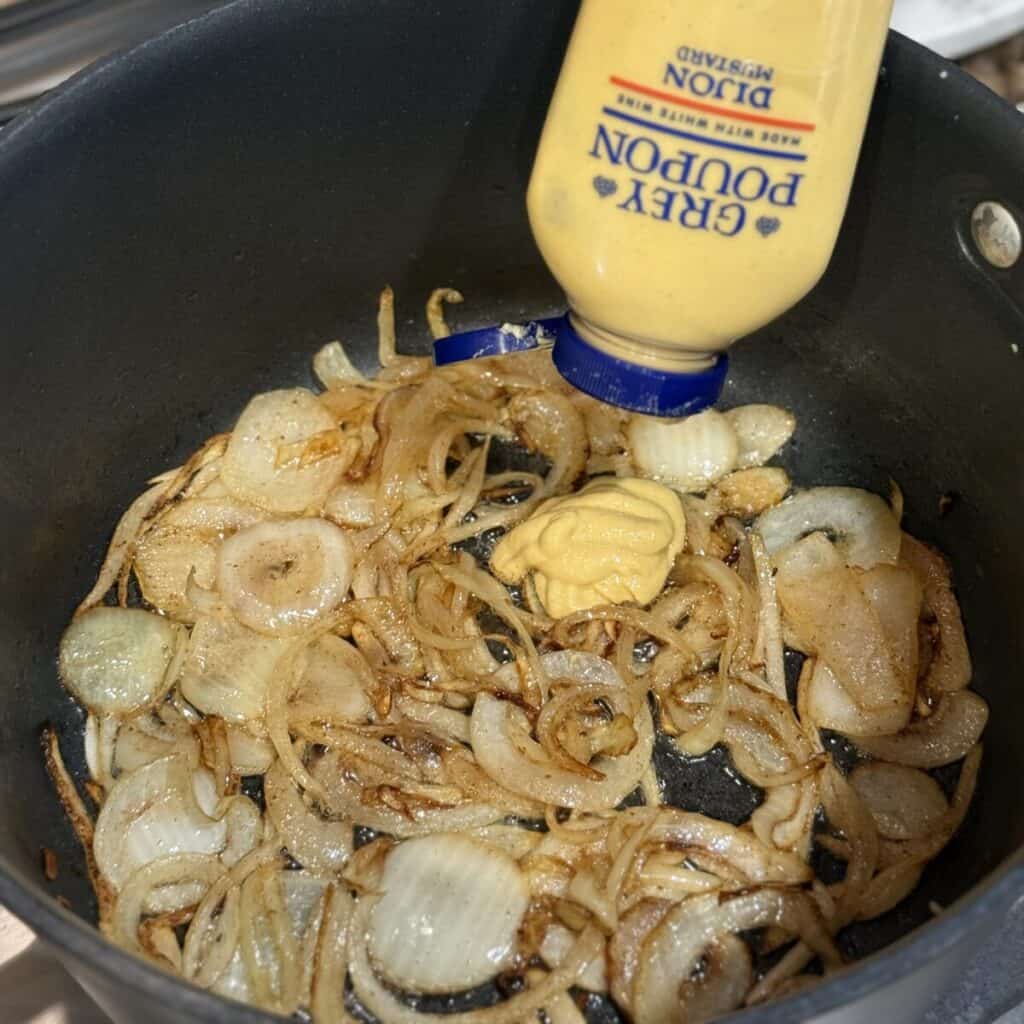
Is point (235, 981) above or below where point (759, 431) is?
below

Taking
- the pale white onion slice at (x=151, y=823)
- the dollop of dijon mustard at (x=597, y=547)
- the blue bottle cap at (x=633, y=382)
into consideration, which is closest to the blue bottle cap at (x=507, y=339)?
the blue bottle cap at (x=633, y=382)

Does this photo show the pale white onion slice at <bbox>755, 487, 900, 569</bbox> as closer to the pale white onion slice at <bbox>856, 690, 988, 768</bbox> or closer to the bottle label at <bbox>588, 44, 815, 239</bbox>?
the pale white onion slice at <bbox>856, 690, 988, 768</bbox>

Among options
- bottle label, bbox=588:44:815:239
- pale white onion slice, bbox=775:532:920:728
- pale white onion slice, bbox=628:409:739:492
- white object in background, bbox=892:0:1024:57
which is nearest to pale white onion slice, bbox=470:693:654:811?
pale white onion slice, bbox=775:532:920:728

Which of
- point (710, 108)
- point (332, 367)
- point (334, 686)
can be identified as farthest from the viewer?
point (332, 367)

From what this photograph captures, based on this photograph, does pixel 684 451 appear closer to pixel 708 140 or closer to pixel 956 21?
pixel 708 140

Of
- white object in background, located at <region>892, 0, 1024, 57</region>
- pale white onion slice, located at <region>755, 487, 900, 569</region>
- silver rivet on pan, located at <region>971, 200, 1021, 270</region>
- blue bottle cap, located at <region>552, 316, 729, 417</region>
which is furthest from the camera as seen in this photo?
white object in background, located at <region>892, 0, 1024, 57</region>

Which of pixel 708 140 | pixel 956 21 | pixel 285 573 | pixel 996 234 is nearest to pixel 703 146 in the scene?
pixel 708 140

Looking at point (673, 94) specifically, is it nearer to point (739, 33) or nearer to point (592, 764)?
point (739, 33)
